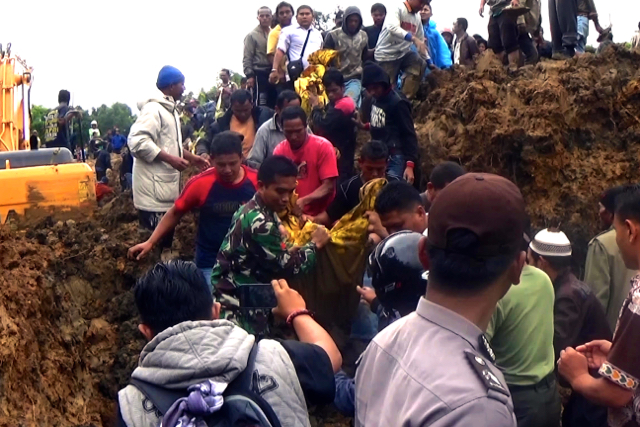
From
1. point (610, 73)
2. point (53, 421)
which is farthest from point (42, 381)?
point (610, 73)

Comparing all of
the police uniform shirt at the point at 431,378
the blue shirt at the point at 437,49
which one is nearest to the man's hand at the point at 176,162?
the police uniform shirt at the point at 431,378

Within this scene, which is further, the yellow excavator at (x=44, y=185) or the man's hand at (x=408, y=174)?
the yellow excavator at (x=44, y=185)

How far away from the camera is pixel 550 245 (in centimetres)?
436

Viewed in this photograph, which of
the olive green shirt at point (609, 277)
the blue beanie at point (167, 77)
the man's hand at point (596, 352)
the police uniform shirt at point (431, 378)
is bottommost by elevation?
the olive green shirt at point (609, 277)

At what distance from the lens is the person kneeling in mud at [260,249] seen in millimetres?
4621

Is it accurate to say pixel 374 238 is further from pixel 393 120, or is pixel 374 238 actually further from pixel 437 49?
pixel 437 49

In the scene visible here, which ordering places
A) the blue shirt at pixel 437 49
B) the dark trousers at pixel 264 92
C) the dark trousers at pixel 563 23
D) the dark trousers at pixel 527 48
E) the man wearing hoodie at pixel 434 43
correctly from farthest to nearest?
the blue shirt at pixel 437 49
the man wearing hoodie at pixel 434 43
the dark trousers at pixel 264 92
the dark trousers at pixel 527 48
the dark trousers at pixel 563 23

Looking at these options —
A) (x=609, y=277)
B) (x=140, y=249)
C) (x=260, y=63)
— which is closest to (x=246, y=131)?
(x=260, y=63)

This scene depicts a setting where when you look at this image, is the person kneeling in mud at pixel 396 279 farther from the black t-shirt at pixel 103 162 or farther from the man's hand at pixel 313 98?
the black t-shirt at pixel 103 162

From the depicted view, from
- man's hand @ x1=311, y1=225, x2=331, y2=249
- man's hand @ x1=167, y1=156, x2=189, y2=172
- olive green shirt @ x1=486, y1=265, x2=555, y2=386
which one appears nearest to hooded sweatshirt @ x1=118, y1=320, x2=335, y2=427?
olive green shirt @ x1=486, y1=265, x2=555, y2=386

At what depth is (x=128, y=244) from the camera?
8.14 meters

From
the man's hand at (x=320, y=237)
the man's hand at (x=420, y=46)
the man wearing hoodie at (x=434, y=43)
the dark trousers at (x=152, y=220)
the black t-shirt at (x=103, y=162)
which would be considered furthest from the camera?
the black t-shirt at (x=103, y=162)

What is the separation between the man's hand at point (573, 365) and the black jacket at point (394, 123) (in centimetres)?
499

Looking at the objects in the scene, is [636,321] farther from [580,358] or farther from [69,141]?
[69,141]
